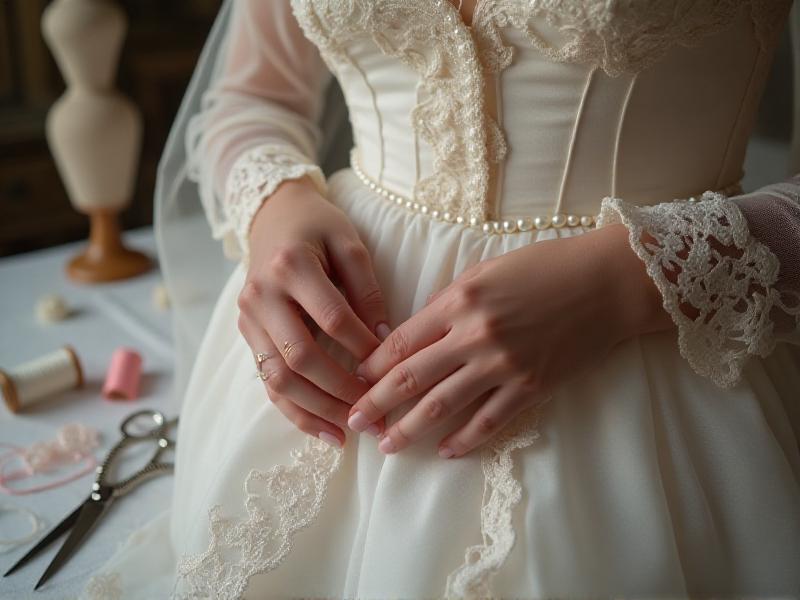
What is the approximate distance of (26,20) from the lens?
248 centimetres

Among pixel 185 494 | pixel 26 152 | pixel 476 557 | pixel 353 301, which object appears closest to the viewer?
pixel 476 557

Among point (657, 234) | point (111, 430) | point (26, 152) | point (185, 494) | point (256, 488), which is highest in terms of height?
point (657, 234)

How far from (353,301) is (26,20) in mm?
2319

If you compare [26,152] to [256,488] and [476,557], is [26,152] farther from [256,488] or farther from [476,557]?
[476,557]

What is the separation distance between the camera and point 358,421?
62 cm

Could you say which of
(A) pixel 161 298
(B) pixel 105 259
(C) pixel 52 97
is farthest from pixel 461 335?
(C) pixel 52 97

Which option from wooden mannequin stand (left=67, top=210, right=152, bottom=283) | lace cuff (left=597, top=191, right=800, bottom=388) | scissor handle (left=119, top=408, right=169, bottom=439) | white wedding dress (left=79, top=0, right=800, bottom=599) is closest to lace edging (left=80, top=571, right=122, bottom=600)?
white wedding dress (left=79, top=0, right=800, bottom=599)

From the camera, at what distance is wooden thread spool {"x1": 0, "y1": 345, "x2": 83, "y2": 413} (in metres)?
1.03

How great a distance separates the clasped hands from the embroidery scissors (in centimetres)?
31

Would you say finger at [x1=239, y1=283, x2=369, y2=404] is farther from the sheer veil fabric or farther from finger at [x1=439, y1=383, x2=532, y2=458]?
the sheer veil fabric

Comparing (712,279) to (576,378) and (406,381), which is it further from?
(406,381)

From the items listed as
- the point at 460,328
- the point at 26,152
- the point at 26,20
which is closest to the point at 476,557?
the point at 460,328

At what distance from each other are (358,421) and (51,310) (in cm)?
84

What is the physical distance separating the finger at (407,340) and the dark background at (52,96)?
2.22 metres
